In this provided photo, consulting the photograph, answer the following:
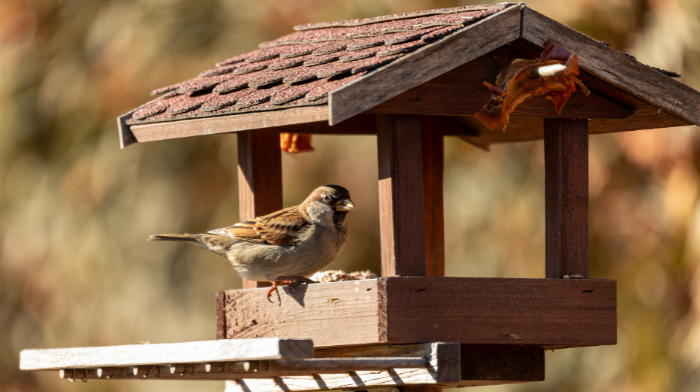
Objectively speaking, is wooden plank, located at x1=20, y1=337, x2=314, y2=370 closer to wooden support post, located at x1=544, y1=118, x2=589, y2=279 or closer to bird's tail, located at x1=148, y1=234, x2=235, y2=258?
bird's tail, located at x1=148, y1=234, x2=235, y2=258

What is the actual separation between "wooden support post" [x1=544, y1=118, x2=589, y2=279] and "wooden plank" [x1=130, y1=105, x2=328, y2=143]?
970mm

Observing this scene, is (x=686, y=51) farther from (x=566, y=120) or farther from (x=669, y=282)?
(x=566, y=120)

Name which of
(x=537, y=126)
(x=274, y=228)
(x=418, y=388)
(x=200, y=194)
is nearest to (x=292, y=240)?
(x=274, y=228)

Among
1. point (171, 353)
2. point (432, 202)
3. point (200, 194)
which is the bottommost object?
point (171, 353)

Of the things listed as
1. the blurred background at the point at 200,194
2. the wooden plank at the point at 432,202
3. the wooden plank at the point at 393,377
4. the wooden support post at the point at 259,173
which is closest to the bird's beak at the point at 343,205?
the wooden support post at the point at 259,173

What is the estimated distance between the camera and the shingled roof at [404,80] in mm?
3152

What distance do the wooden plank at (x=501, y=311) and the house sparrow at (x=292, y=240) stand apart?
59 cm

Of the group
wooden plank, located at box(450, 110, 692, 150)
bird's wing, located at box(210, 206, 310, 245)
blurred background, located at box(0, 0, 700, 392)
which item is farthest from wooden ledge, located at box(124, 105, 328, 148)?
blurred background, located at box(0, 0, 700, 392)

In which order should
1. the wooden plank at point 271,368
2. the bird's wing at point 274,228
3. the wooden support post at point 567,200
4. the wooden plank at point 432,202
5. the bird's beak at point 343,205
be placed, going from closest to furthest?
1. the wooden plank at point 271,368
2. the wooden support post at point 567,200
3. the bird's wing at point 274,228
4. the bird's beak at point 343,205
5. the wooden plank at point 432,202

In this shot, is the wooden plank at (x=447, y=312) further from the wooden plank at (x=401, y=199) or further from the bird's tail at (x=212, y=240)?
the bird's tail at (x=212, y=240)

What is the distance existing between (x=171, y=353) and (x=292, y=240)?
2.69 ft

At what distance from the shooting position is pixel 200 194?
7.61m

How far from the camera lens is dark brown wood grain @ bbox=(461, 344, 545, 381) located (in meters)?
3.43

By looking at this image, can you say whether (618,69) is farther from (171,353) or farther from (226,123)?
(171,353)
